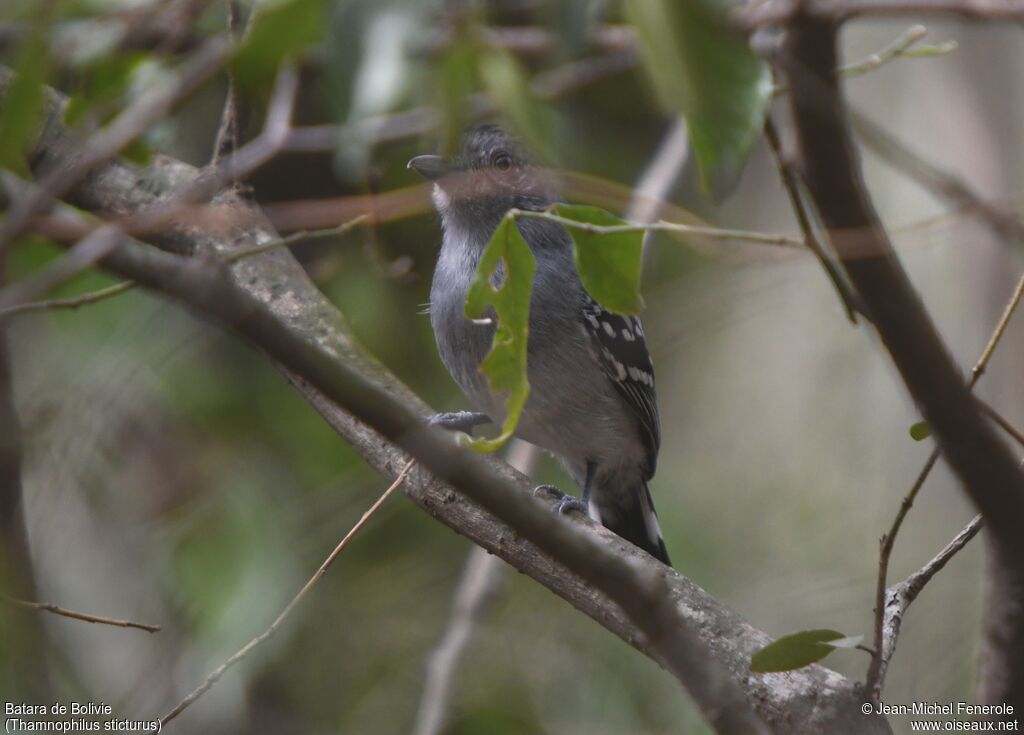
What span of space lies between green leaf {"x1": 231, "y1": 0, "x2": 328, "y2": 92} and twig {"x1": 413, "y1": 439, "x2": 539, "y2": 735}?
2139mm

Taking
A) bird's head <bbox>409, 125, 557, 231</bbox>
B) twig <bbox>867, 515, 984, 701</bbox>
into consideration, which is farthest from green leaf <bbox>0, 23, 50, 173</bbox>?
bird's head <bbox>409, 125, 557, 231</bbox>

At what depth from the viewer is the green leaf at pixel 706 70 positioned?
4.83 ft

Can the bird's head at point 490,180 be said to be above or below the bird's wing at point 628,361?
above

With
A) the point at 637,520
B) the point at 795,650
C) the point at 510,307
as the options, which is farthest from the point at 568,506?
the point at 510,307

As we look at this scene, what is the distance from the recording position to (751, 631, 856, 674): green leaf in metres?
2.11

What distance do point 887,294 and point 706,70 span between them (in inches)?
17.6

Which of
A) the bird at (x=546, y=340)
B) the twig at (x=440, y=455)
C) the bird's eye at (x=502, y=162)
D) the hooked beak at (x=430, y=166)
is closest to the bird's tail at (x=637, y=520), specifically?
the bird at (x=546, y=340)

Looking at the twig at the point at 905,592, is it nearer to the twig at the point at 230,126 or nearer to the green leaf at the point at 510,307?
the green leaf at the point at 510,307

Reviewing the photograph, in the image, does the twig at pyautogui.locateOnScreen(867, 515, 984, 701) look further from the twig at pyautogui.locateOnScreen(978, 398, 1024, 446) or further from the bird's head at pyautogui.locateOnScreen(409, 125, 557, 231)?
the bird's head at pyautogui.locateOnScreen(409, 125, 557, 231)

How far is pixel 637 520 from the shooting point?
4.94 meters

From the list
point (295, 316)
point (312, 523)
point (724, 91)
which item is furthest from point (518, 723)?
Answer: point (724, 91)

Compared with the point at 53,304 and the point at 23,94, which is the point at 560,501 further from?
the point at 23,94

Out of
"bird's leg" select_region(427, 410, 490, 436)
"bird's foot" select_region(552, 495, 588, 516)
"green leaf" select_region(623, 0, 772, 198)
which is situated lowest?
"green leaf" select_region(623, 0, 772, 198)

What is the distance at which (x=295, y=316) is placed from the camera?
3.61m
